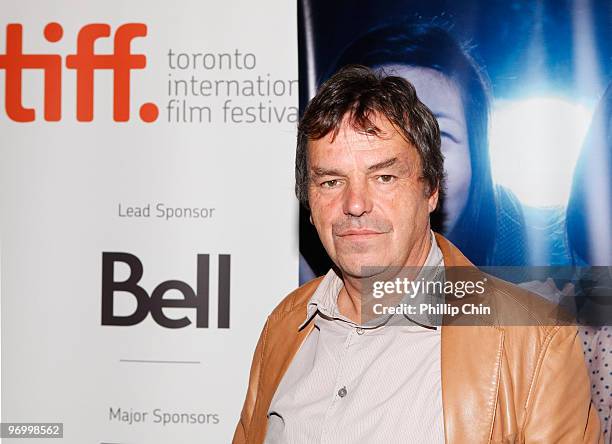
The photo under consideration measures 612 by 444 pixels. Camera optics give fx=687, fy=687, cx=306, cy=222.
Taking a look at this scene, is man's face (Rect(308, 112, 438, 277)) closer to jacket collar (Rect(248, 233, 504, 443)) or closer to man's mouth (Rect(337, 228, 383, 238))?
man's mouth (Rect(337, 228, 383, 238))

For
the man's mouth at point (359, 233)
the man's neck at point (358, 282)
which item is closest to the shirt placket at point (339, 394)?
the man's neck at point (358, 282)

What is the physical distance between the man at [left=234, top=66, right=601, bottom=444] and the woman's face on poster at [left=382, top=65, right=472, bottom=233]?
48cm

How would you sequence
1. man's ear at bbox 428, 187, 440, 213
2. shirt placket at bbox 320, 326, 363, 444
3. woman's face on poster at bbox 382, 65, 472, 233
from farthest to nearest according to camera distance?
woman's face on poster at bbox 382, 65, 472, 233 < man's ear at bbox 428, 187, 440, 213 < shirt placket at bbox 320, 326, 363, 444

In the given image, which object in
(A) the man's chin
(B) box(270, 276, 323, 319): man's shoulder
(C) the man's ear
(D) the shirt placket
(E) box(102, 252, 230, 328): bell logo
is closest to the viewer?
(D) the shirt placket

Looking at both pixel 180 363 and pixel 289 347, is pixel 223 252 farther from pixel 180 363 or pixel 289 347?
pixel 289 347

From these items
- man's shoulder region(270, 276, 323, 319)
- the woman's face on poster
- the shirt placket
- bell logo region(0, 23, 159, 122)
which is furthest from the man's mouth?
bell logo region(0, 23, 159, 122)

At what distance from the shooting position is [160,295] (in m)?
2.43

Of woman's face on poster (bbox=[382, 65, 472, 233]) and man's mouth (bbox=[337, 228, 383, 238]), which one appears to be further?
woman's face on poster (bbox=[382, 65, 472, 233])

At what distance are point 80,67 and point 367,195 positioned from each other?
1324 mm

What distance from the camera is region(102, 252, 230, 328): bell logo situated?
2.40m

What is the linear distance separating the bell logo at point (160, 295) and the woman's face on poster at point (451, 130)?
0.81 metres

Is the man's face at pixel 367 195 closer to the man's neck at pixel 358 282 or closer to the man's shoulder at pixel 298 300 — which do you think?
the man's neck at pixel 358 282

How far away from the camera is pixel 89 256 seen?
2465 mm

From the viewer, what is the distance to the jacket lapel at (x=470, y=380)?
1475mm
